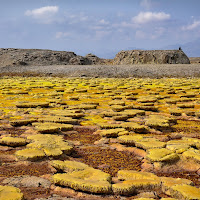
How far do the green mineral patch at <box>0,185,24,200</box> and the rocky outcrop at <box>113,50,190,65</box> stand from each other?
17966mm

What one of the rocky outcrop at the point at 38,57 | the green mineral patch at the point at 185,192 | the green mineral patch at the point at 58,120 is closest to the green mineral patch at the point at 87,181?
the green mineral patch at the point at 185,192

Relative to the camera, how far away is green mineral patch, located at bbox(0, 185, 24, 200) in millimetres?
1406

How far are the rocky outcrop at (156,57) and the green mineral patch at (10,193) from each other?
58.9ft

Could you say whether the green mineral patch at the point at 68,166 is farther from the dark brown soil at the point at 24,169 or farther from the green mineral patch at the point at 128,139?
the green mineral patch at the point at 128,139

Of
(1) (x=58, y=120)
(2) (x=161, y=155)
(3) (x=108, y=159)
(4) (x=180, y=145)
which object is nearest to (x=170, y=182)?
(2) (x=161, y=155)

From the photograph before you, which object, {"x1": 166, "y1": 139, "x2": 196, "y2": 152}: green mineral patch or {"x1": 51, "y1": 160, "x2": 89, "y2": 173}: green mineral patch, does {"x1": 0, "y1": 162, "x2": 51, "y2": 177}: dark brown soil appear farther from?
{"x1": 166, "y1": 139, "x2": 196, "y2": 152}: green mineral patch

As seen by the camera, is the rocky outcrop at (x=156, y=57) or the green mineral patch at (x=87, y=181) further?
the rocky outcrop at (x=156, y=57)

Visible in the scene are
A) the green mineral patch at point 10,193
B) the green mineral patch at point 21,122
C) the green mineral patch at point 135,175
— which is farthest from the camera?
the green mineral patch at point 21,122

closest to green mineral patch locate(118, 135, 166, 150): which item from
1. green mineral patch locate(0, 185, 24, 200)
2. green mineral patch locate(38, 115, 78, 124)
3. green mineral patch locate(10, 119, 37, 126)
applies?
green mineral patch locate(38, 115, 78, 124)

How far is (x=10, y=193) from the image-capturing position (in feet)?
4.76

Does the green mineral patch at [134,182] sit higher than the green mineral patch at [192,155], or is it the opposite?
the green mineral patch at [192,155]

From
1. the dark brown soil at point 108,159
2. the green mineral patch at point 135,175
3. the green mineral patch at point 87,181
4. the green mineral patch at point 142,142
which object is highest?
the green mineral patch at point 142,142

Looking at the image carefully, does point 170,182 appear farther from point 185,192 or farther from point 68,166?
point 68,166

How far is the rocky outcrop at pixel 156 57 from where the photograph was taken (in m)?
18.8
